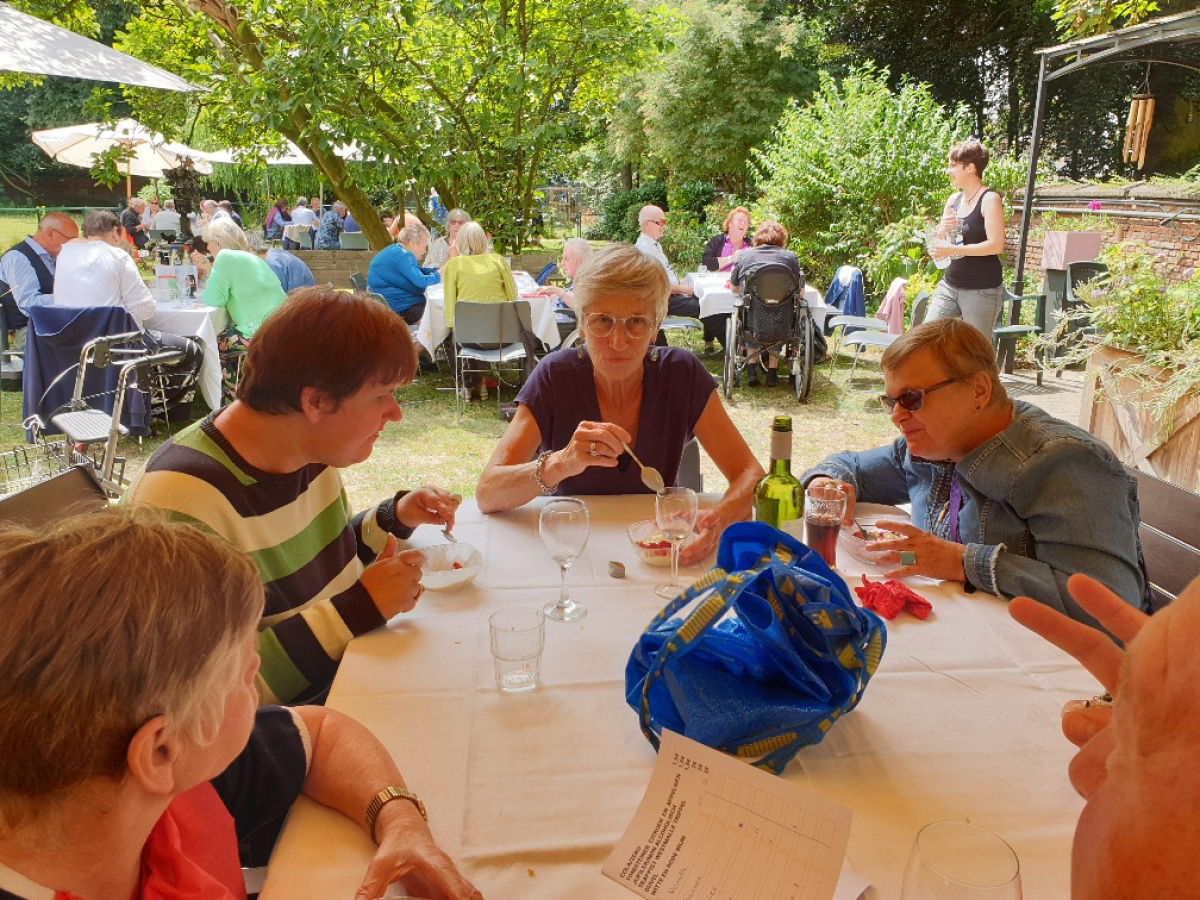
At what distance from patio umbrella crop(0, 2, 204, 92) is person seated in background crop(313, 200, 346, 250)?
10557 millimetres

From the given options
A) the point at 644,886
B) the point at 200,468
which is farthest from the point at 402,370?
the point at 644,886

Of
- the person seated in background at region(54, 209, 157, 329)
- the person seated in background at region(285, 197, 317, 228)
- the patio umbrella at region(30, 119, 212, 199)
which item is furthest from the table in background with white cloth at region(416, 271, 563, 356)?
the person seated in background at region(285, 197, 317, 228)

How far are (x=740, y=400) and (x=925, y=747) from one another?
19.5 ft

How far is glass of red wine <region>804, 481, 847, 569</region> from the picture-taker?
178 centimetres

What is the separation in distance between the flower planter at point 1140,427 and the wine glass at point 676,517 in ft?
10.2

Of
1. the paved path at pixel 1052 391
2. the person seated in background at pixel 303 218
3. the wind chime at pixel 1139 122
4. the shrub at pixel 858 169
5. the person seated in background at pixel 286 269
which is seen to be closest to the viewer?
the paved path at pixel 1052 391

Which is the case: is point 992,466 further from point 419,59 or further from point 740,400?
point 419,59

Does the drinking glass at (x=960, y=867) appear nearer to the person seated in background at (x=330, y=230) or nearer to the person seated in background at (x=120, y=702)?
the person seated in background at (x=120, y=702)

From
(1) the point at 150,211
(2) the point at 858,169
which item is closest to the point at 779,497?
(2) the point at 858,169

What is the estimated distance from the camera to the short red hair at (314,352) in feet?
5.13

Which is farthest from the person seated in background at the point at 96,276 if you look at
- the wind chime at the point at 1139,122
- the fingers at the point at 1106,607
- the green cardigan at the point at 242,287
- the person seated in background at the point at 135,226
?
the person seated in background at the point at 135,226

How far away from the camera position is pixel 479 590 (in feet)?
5.64

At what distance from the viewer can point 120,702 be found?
0.74 meters

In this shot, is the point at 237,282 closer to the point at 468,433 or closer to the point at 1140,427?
the point at 468,433
